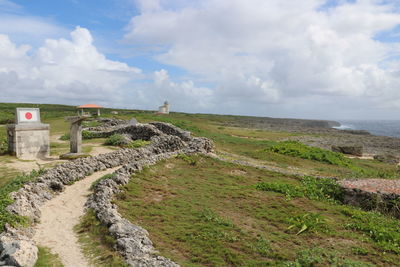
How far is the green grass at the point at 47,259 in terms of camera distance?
26.4 feet

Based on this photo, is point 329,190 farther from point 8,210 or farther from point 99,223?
point 8,210

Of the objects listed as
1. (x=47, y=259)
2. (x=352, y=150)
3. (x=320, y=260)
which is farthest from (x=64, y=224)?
(x=352, y=150)

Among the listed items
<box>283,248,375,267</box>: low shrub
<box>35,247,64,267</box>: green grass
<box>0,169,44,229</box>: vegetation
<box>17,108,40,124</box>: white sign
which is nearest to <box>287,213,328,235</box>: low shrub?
<box>283,248,375,267</box>: low shrub

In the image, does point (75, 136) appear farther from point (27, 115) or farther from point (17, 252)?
point (17, 252)

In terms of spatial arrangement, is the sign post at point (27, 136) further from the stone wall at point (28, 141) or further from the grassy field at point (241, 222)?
the grassy field at point (241, 222)


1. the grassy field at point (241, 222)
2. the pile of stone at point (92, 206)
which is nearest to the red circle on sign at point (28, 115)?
the grassy field at point (241, 222)

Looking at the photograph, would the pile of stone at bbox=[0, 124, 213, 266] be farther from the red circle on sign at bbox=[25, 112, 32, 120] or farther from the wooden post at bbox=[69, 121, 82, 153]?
the red circle on sign at bbox=[25, 112, 32, 120]

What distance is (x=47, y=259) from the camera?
8.34 meters

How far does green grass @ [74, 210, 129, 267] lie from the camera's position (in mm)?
8195

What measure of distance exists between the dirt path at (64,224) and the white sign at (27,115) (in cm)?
845

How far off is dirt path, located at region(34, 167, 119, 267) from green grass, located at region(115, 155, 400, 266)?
181 centimetres

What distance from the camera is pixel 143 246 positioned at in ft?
28.6

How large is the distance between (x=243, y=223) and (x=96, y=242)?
5.06 m

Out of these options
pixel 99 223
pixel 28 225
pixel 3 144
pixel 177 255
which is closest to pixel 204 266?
pixel 177 255
